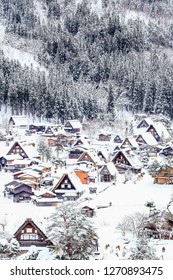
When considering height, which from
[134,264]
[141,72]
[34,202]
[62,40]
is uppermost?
[62,40]

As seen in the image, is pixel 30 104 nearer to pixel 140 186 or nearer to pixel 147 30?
pixel 140 186

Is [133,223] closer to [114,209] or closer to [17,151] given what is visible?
[114,209]

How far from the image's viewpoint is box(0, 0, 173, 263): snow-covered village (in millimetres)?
24641

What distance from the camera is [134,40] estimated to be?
104875 millimetres

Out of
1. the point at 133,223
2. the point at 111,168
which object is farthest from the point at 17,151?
the point at 133,223

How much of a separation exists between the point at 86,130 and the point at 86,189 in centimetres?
2680

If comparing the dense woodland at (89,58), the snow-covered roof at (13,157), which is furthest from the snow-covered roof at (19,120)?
the snow-covered roof at (13,157)

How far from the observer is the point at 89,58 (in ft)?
313

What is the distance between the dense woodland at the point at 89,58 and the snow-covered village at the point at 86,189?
228 inches

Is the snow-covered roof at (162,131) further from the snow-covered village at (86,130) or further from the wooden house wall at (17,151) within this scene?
the wooden house wall at (17,151)

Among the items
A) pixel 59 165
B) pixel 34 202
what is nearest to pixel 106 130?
pixel 59 165

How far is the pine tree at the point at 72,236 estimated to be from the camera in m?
17.1

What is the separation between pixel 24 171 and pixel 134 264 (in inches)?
1160

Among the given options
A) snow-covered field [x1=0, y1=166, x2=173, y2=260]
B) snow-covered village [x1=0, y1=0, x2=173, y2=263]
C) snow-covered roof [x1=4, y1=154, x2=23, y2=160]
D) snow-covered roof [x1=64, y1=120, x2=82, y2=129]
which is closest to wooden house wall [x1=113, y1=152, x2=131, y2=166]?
snow-covered village [x1=0, y1=0, x2=173, y2=263]
